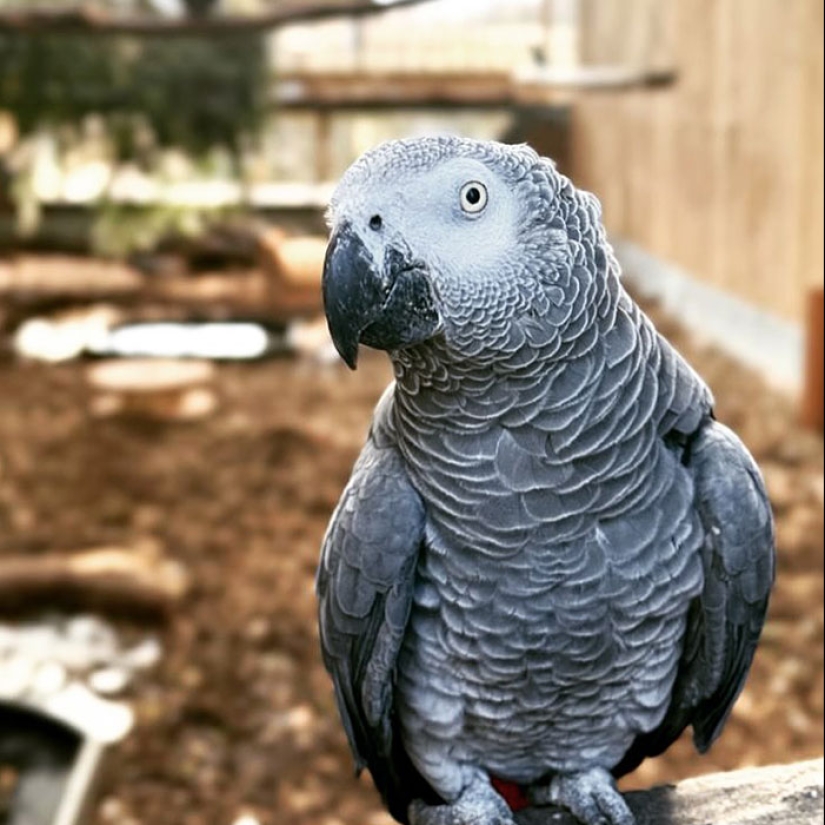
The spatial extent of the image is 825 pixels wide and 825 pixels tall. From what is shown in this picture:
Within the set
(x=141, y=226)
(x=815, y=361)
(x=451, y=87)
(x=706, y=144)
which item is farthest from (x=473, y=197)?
(x=141, y=226)

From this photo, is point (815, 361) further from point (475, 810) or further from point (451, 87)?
point (451, 87)

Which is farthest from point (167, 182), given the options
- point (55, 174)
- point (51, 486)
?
point (51, 486)

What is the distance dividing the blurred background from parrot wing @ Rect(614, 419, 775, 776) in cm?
49

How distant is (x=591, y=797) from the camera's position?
0.84m

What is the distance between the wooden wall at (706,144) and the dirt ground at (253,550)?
0.21 m

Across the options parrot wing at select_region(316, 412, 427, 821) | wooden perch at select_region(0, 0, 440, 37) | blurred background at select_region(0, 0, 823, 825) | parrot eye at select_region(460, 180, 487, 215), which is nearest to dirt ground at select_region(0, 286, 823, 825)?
blurred background at select_region(0, 0, 823, 825)

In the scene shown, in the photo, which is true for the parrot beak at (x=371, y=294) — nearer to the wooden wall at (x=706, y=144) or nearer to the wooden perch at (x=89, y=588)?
the wooden wall at (x=706, y=144)

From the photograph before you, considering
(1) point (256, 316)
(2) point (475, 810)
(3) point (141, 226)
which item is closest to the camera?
(2) point (475, 810)

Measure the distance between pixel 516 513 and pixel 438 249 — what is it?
202 mm

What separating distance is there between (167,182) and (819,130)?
2.08 meters

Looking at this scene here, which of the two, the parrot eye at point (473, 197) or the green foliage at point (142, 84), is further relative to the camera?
the green foliage at point (142, 84)

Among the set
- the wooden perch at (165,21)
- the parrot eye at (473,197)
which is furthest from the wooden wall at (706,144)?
the parrot eye at (473,197)

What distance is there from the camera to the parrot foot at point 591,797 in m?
0.83

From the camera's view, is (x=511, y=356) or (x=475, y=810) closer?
(x=511, y=356)
